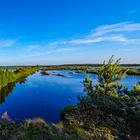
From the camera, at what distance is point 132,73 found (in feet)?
348

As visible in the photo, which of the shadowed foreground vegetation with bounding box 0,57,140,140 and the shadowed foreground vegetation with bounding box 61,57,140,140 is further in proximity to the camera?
the shadowed foreground vegetation with bounding box 61,57,140,140

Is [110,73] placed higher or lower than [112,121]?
higher

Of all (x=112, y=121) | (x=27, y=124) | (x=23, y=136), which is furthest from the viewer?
(x=112, y=121)

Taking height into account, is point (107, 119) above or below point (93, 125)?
above

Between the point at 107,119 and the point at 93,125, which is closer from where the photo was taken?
the point at 107,119

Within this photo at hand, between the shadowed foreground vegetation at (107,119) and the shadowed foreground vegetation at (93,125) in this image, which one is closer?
the shadowed foreground vegetation at (93,125)

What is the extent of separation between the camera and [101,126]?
50.9ft

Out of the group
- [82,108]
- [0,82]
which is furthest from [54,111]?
[0,82]

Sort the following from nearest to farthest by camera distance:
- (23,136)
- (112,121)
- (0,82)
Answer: (23,136) < (112,121) < (0,82)

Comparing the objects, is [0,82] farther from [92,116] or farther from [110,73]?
[92,116]

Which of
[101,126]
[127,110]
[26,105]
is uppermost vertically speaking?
[127,110]

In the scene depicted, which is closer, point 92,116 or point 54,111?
point 92,116

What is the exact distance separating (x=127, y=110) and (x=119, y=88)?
13.4m

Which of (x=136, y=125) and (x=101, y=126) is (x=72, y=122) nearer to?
(x=101, y=126)
